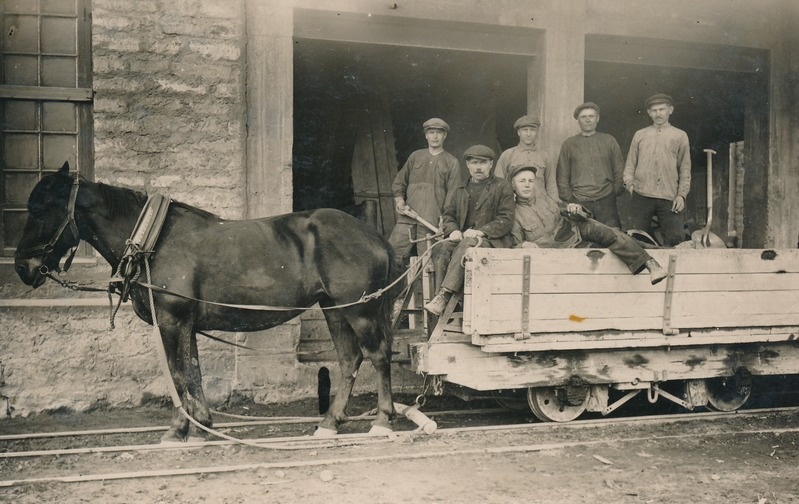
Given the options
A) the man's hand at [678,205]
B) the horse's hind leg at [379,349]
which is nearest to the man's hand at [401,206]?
the horse's hind leg at [379,349]

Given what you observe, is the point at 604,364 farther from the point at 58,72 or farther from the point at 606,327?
the point at 58,72

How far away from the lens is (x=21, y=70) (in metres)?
7.14

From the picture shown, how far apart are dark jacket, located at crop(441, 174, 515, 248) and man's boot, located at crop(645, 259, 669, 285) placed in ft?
3.93

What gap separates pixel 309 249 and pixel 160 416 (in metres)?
2.35

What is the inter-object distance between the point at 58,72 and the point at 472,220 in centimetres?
439

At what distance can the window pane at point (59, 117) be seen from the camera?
7223 mm

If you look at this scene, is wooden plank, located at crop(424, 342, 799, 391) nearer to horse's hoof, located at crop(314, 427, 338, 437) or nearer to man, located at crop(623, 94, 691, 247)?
horse's hoof, located at crop(314, 427, 338, 437)

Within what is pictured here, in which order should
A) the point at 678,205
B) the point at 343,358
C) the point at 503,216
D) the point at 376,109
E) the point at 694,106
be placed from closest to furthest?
the point at 343,358 < the point at 503,216 < the point at 678,205 < the point at 376,109 < the point at 694,106

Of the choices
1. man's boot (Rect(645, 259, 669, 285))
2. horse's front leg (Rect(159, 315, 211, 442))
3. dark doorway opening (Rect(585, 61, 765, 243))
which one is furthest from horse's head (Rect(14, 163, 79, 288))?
dark doorway opening (Rect(585, 61, 765, 243))

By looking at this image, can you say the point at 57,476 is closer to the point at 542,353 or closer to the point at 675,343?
the point at 542,353

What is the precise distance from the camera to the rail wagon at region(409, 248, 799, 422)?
5598 mm

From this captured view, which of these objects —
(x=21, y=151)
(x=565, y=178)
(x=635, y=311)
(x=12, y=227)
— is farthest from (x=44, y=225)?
(x=565, y=178)

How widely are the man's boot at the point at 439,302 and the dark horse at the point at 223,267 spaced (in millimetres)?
472

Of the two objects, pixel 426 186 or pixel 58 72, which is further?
pixel 426 186
